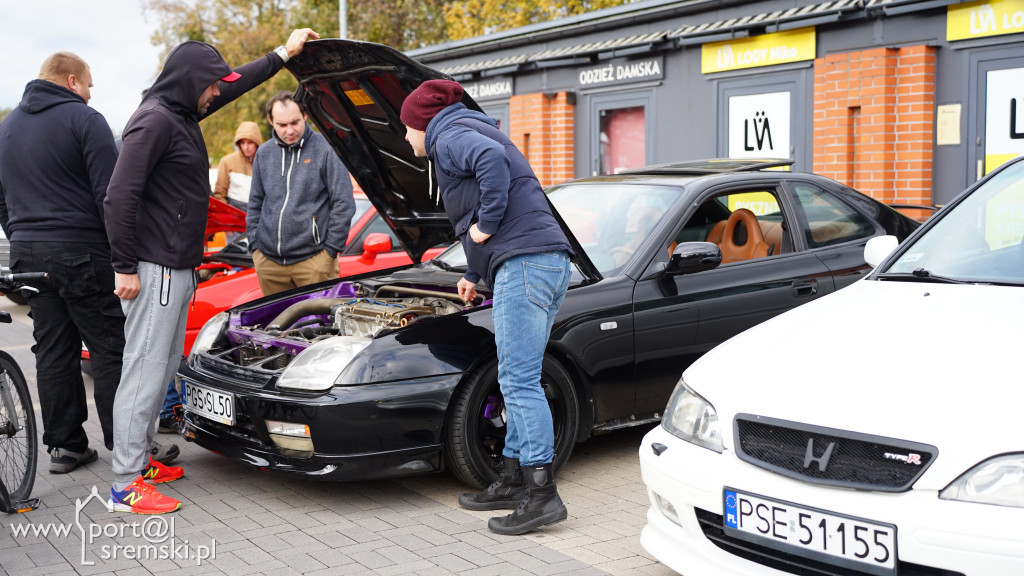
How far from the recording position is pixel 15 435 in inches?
173

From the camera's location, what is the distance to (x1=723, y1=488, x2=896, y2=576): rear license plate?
246 cm

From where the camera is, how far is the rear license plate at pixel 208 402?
14.1ft

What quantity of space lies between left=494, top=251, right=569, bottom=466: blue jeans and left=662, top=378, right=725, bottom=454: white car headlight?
820 mm

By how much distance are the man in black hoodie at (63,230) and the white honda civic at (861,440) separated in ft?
9.65

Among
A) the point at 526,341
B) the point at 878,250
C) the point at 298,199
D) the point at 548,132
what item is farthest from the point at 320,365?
the point at 548,132

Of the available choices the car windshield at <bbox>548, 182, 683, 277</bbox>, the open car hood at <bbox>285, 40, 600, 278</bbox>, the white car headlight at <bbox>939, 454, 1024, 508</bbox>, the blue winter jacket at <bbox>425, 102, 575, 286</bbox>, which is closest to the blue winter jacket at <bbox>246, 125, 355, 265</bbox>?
the open car hood at <bbox>285, 40, 600, 278</bbox>

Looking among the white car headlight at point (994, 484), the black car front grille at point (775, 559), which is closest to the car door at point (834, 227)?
the black car front grille at point (775, 559)

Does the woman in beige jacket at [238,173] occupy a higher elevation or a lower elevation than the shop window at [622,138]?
lower

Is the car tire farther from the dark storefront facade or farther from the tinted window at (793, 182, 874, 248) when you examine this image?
the dark storefront facade

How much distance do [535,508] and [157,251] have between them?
6.50 ft

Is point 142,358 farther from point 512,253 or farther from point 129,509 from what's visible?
point 512,253

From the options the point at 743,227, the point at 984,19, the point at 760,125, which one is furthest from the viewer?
the point at 760,125

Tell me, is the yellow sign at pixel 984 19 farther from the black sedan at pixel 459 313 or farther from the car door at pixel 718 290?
the car door at pixel 718 290

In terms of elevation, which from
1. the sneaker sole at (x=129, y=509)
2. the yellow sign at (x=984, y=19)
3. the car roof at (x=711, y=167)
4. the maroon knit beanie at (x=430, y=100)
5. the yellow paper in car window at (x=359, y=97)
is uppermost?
the yellow sign at (x=984, y=19)
